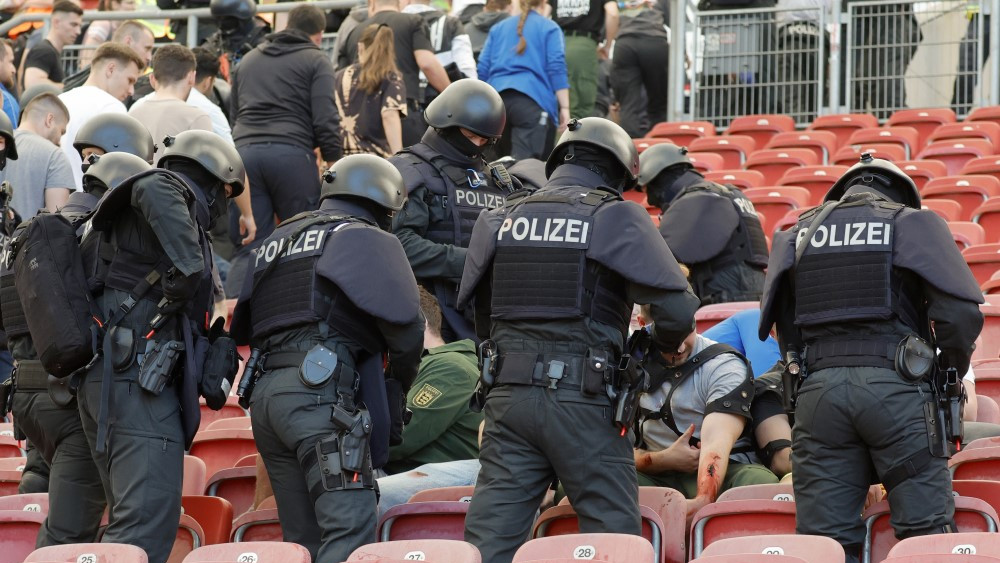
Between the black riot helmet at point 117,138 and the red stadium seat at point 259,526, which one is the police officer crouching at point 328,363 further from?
the black riot helmet at point 117,138

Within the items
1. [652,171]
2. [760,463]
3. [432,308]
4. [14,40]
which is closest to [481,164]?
[432,308]

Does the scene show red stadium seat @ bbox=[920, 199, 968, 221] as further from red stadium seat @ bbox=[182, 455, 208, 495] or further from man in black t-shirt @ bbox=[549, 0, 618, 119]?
red stadium seat @ bbox=[182, 455, 208, 495]

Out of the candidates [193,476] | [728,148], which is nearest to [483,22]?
[728,148]

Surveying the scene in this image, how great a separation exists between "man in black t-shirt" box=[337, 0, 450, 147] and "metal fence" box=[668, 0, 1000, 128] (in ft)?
11.9

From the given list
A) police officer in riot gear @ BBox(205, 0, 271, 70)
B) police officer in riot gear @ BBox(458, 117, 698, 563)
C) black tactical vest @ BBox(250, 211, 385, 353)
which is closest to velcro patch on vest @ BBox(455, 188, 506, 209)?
black tactical vest @ BBox(250, 211, 385, 353)

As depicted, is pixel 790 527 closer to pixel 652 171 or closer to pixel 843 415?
pixel 843 415

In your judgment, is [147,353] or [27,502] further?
[27,502]

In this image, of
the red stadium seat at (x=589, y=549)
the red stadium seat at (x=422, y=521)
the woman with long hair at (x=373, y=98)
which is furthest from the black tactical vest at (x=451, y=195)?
the woman with long hair at (x=373, y=98)

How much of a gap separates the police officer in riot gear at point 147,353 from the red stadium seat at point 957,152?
7044mm

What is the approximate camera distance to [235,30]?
12.3 metres

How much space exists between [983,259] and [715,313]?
1.92 m

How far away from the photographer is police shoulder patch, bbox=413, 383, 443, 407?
20.1 ft

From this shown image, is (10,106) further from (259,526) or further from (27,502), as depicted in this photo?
(259,526)

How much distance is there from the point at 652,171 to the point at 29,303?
3941 mm
